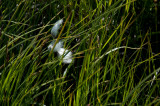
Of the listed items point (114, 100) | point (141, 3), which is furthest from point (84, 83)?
A: point (141, 3)

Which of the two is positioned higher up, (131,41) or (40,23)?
(40,23)

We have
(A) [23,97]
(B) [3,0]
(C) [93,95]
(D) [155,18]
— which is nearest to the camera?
(A) [23,97]

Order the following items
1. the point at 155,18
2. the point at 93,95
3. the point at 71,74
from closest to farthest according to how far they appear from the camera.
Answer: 1. the point at 93,95
2. the point at 71,74
3. the point at 155,18

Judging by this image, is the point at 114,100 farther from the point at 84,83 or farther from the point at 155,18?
the point at 155,18

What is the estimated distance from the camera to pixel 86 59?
1.18 meters

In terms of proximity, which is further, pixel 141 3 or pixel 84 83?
pixel 141 3

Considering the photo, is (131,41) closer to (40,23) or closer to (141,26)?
(141,26)

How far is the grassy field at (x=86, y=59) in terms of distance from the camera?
116 cm

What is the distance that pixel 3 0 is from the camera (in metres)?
1.83

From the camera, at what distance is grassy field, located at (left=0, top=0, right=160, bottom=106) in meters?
1.16

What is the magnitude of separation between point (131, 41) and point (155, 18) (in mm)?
165

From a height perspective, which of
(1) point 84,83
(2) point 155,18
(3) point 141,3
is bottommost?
(1) point 84,83

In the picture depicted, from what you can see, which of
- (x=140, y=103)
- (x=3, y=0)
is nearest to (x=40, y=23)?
(x=3, y=0)

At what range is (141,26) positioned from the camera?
159cm
